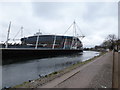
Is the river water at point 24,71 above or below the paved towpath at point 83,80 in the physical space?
below

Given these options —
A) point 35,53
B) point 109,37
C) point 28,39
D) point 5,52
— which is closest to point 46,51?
point 35,53

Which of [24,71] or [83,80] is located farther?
[24,71]

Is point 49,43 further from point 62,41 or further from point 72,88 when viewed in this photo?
point 72,88

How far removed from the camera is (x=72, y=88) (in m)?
6.71

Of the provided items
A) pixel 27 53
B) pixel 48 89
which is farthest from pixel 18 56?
pixel 48 89

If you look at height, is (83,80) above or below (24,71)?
above

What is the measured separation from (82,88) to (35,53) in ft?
120

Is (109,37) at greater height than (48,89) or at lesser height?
greater

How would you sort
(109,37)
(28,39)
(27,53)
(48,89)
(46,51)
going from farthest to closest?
(28,39)
(109,37)
(46,51)
(27,53)
(48,89)

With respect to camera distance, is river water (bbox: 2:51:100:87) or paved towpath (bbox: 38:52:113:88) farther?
river water (bbox: 2:51:100:87)

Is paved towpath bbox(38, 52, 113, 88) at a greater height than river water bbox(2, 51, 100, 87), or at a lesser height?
greater

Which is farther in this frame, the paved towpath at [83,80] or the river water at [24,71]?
the river water at [24,71]

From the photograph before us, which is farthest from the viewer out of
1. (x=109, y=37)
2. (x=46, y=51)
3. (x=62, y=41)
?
(x=62, y=41)

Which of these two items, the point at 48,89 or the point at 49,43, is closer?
the point at 48,89
